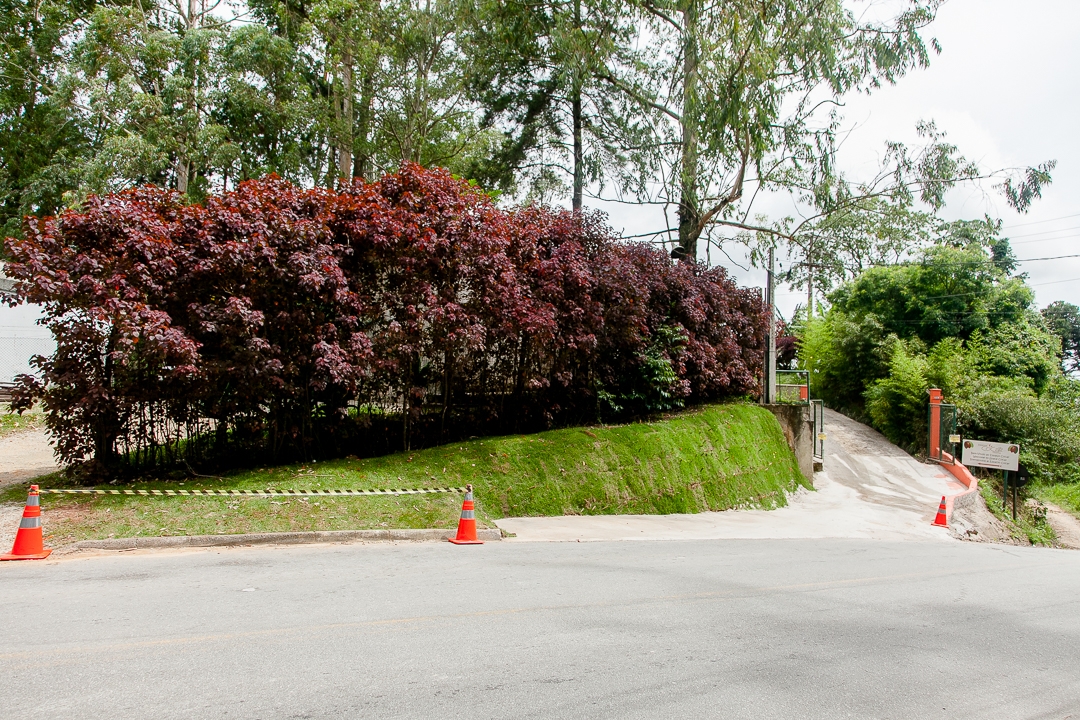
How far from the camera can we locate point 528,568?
795cm

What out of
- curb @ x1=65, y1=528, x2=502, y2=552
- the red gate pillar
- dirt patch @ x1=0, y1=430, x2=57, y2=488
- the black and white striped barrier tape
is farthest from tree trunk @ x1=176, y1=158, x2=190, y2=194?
the red gate pillar

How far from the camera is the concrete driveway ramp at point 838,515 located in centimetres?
1185

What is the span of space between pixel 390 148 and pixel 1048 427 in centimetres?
2771

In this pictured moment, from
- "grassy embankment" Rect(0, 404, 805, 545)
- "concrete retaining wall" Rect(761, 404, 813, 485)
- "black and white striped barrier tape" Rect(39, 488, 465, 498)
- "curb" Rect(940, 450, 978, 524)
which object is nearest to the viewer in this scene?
"grassy embankment" Rect(0, 404, 805, 545)

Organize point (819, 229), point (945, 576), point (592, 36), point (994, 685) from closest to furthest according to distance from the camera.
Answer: point (994, 685), point (945, 576), point (592, 36), point (819, 229)

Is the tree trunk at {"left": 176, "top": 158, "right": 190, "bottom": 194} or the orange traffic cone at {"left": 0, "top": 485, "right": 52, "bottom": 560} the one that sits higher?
the tree trunk at {"left": 176, "top": 158, "right": 190, "bottom": 194}

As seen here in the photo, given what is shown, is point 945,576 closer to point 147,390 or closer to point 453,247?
point 453,247

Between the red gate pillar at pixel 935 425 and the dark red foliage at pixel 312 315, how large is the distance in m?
19.2

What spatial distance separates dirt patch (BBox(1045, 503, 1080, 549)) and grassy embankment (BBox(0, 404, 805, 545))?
11679mm

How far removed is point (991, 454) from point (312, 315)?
949 inches

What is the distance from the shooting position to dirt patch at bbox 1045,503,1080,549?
2311 cm

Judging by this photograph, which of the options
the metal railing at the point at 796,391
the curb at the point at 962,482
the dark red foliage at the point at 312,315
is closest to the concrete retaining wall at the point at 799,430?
the metal railing at the point at 796,391

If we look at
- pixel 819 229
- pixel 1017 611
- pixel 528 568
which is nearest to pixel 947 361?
pixel 819 229

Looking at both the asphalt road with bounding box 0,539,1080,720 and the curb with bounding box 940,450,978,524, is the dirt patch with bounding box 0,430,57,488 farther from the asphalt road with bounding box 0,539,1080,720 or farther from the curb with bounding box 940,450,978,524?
the curb with bounding box 940,450,978,524
